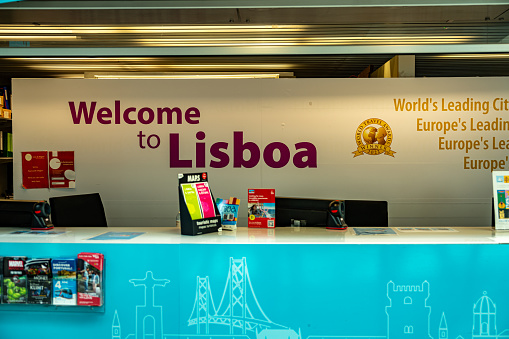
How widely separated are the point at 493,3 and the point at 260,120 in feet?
9.63

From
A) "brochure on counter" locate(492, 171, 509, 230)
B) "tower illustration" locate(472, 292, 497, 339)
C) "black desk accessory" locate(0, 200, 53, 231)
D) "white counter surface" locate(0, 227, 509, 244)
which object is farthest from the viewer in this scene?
"black desk accessory" locate(0, 200, 53, 231)

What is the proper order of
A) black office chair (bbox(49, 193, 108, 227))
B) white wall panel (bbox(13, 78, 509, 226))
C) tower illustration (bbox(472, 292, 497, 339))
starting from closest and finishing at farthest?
tower illustration (bbox(472, 292, 497, 339)) → black office chair (bbox(49, 193, 108, 227)) → white wall panel (bbox(13, 78, 509, 226))

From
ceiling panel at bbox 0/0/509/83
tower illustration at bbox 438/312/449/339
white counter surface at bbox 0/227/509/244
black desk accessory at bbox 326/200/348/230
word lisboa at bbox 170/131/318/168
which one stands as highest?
ceiling panel at bbox 0/0/509/83

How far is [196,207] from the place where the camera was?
11.7 ft

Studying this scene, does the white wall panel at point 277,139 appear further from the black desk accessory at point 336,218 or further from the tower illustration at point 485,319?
the tower illustration at point 485,319

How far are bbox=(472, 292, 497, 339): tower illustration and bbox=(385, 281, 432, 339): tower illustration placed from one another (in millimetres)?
290

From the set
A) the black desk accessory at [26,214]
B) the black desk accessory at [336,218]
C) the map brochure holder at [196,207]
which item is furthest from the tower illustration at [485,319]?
the black desk accessory at [26,214]

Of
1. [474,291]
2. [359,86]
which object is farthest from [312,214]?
[359,86]

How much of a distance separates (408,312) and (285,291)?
77 centimetres

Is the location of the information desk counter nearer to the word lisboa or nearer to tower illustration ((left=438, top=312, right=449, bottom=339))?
tower illustration ((left=438, top=312, right=449, bottom=339))

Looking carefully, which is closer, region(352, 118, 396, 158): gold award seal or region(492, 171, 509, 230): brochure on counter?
region(492, 171, 509, 230): brochure on counter

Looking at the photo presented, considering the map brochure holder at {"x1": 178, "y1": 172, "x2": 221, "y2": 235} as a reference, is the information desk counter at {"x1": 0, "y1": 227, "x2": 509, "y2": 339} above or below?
below

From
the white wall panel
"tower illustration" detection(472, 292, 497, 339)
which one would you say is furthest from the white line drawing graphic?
the white wall panel

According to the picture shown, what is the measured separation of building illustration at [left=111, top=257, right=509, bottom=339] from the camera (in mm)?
3119
